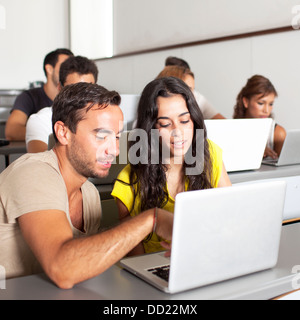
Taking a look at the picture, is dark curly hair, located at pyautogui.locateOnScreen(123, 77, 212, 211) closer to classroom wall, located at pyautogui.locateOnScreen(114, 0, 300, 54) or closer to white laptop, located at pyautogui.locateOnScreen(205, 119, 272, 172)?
white laptop, located at pyautogui.locateOnScreen(205, 119, 272, 172)

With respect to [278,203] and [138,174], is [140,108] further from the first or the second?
[278,203]

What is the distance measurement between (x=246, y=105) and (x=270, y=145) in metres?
0.39

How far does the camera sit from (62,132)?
1133 mm

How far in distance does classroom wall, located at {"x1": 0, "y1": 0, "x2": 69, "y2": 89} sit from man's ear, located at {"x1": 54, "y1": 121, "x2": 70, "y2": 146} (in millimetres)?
5082

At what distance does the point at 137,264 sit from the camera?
96cm

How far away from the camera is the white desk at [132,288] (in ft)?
2.66

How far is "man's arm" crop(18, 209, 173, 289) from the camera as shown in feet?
2.76

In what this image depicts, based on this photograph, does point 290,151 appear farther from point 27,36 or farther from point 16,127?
point 27,36

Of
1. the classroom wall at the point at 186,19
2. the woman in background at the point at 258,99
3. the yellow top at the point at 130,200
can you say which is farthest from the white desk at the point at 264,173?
the classroom wall at the point at 186,19

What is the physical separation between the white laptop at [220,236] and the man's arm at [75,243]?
9 centimetres

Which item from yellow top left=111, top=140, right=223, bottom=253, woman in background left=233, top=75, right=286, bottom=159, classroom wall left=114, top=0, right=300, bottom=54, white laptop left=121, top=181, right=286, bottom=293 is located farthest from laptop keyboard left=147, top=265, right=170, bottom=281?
classroom wall left=114, top=0, right=300, bottom=54

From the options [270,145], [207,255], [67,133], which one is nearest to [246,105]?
[270,145]

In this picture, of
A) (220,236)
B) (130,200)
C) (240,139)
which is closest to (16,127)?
(240,139)

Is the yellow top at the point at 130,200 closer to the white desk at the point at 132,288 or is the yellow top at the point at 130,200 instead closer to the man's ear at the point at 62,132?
the man's ear at the point at 62,132
